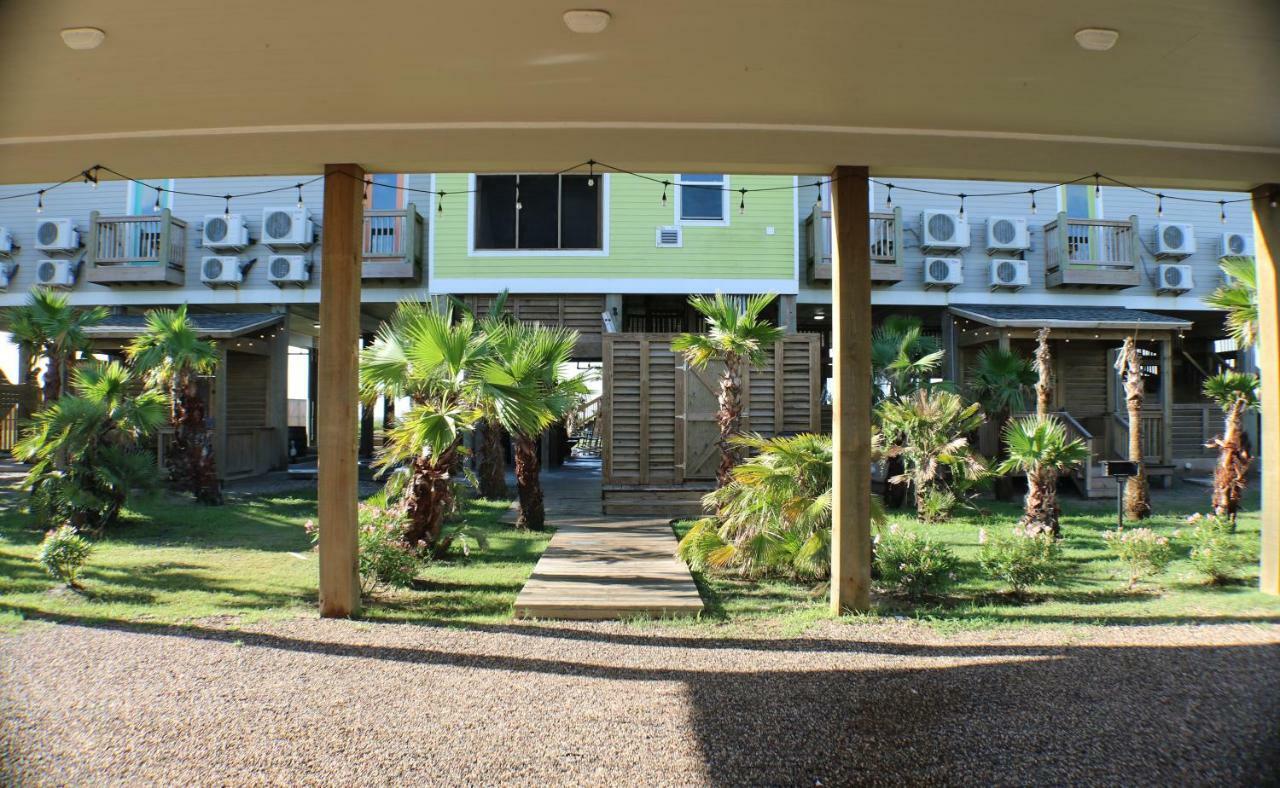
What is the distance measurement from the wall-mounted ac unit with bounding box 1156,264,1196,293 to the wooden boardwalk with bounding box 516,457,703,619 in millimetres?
13206

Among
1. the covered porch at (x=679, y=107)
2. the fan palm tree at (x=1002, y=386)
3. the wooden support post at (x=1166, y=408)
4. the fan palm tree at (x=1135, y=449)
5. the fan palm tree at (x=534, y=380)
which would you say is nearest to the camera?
the covered porch at (x=679, y=107)

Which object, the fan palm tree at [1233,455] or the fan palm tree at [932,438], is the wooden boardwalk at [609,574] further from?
the fan palm tree at [1233,455]

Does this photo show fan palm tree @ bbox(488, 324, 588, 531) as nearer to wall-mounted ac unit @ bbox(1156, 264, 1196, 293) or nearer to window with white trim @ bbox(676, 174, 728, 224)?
window with white trim @ bbox(676, 174, 728, 224)

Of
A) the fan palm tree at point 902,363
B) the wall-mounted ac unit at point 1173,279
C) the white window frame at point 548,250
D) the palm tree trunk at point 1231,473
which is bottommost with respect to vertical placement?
the palm tree trunk at point 1231,473

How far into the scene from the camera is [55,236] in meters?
15.0

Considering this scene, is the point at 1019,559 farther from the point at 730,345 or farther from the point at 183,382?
the point at 183,382

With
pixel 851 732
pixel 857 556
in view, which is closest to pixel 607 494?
pixel 857 556

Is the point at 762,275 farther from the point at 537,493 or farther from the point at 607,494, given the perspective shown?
the point at 537,493

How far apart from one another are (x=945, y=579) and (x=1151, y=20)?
427 cm

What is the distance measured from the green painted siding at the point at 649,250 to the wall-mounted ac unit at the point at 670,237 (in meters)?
0.09

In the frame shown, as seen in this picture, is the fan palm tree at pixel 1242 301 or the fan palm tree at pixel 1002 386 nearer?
the fan palm tree at pixel 1242 301

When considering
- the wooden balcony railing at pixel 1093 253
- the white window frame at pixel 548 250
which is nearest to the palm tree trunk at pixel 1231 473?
the wooden balcony railing at pixel 1093 253

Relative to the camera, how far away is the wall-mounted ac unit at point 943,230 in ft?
48.9

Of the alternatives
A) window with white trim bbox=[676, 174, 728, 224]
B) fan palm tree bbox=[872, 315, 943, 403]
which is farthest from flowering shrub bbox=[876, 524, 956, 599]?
window with white trim bbox=[676, 174, 728, 224]
